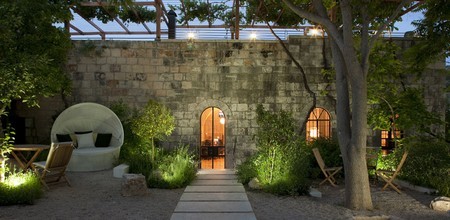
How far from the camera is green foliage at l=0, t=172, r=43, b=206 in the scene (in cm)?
629

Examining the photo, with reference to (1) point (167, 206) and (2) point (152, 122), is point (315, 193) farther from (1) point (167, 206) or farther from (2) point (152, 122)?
(2) point (152, 122)

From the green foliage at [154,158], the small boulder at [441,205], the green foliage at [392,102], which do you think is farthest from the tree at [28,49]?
the green foliage at [392,102]

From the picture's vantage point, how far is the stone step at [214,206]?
591 cm

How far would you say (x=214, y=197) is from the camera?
6828mm

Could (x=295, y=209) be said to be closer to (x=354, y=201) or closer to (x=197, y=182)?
(x=354, y=201)

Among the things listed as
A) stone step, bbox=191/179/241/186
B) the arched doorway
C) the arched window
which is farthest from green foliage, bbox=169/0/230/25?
stone step, bbox=191/179/241/186

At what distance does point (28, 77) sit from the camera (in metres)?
7.20

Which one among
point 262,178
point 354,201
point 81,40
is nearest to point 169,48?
point 81,40

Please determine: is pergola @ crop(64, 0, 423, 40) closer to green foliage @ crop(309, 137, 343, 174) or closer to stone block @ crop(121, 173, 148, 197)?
green foliage @ crop(309, 137, 343, 174)

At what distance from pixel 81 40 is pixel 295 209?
8.70 m

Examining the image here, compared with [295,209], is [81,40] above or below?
above

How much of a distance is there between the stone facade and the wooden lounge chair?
412cm

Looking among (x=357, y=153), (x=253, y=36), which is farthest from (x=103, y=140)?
(x=357, y=153)

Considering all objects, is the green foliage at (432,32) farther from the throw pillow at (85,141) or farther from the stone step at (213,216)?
the throw pillow at (85,141)
